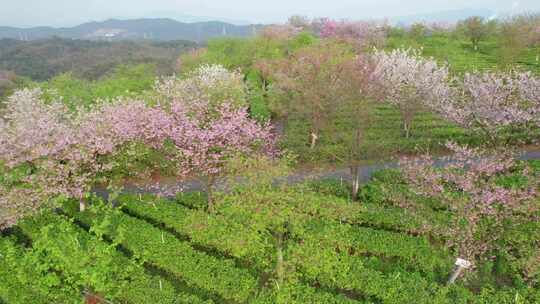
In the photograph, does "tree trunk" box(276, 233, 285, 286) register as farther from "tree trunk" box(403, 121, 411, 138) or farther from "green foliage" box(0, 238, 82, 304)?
"tree trunk" box(403, 121, 411, 138)

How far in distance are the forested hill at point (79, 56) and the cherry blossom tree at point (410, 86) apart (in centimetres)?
6272

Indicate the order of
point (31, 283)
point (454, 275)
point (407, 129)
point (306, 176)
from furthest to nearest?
point (407, 129)
point (306, 176)
point (31, 283)
point (454, 275)

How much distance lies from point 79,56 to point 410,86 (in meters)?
120

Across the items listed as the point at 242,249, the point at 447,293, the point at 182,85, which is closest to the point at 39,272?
the point at 242,249

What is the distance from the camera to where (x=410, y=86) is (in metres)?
29.3

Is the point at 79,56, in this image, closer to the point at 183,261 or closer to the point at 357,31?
the point at 357,31

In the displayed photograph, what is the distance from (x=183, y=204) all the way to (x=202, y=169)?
4.09 metres

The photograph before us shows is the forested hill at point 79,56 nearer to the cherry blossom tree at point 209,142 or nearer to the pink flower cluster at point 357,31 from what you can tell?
the pink flower cluster at point 357,31

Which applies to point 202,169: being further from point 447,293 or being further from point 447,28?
point 447,28

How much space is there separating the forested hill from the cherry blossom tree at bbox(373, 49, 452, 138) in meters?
62.7

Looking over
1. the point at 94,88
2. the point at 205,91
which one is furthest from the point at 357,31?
the point at 205,91

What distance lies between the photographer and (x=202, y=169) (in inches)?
760

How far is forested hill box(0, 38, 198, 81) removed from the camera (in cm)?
9925

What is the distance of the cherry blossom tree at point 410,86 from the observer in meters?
28.9
